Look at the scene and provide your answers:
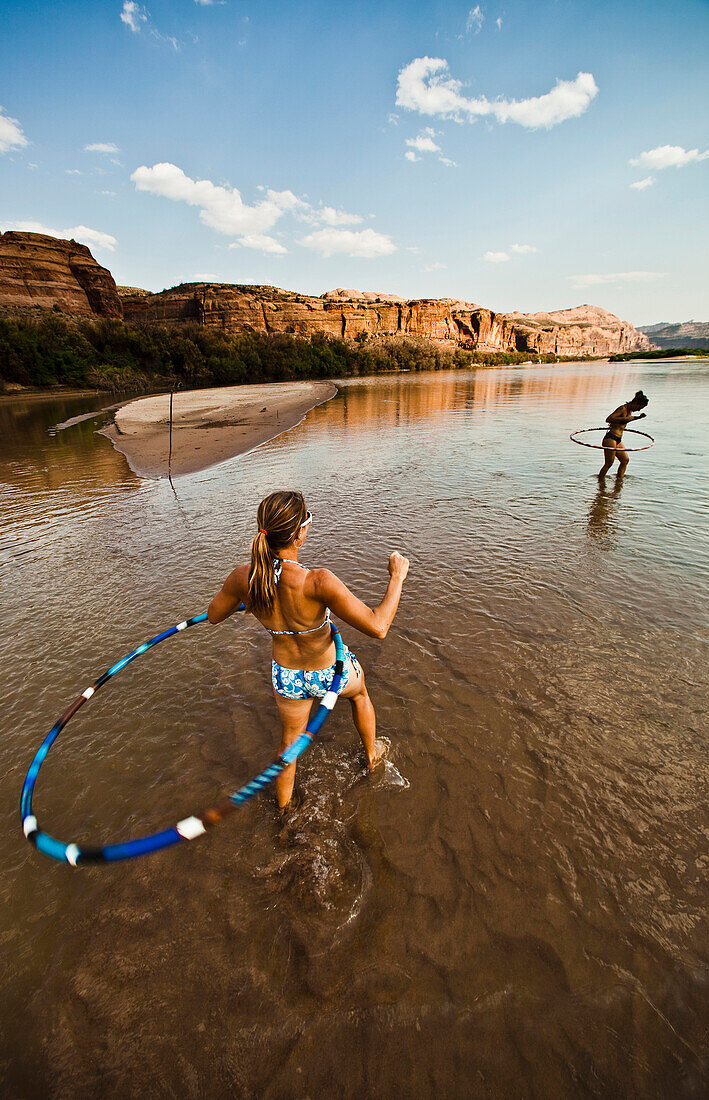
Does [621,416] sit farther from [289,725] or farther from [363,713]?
[289,725]

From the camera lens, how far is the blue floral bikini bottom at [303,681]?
314cm

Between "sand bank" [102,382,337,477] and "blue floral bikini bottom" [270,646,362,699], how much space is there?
50.5 ft

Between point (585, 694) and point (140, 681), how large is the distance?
209 inches

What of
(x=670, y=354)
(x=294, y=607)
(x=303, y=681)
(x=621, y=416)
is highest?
(x=670, y=354)

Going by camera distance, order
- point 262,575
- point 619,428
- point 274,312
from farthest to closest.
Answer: point 274,312, point 619,428, point 262,575

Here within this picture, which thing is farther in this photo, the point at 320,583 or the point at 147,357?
the point at 147,357

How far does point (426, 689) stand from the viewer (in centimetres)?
466

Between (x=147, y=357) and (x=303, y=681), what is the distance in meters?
90.2

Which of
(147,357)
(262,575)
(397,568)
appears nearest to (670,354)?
(147,357)

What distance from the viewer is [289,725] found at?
3.35 m

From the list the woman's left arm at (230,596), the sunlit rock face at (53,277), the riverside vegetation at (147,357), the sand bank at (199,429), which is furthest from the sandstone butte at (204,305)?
the woman's left arm at (230,596)

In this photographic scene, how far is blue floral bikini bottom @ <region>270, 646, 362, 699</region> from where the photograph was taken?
3141 mm

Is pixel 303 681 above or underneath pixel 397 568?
underneath

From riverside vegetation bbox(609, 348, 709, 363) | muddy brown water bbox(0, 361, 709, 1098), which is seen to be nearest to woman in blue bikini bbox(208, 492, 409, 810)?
muddy brown water bbox(0, 361, 709, 1098)
